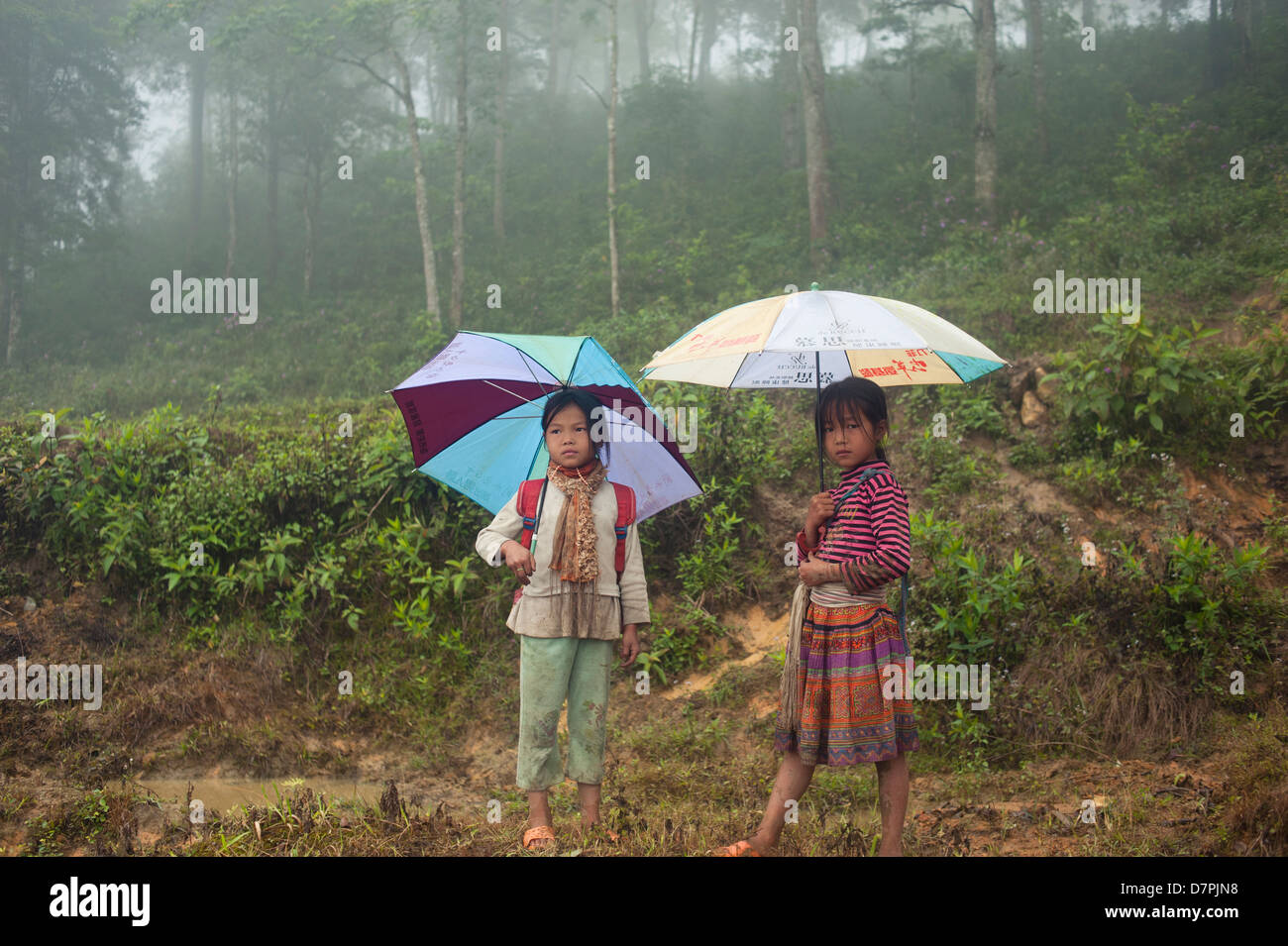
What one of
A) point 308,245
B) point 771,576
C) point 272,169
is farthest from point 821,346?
point 272,169

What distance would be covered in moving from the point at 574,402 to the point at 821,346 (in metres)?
1.16

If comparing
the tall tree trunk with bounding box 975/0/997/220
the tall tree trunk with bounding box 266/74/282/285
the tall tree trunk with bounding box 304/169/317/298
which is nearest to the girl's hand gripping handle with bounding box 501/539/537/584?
the tall tree trunk with bounding box 975/0/997/220

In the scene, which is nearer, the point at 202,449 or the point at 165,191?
the point at 202,449

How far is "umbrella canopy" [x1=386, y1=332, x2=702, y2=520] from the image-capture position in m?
3.72

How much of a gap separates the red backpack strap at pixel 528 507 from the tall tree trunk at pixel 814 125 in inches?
478

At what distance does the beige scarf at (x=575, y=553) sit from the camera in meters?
3.68

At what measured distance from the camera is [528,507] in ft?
12.4

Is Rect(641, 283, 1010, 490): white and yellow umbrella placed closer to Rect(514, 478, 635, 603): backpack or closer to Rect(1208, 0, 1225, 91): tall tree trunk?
Rect(514, 478, 635, 603): backpack

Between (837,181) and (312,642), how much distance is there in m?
14.1

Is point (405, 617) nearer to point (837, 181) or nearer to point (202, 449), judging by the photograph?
point (202, 449)

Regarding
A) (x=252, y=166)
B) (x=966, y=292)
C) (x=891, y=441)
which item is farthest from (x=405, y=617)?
(x=252, y=166)

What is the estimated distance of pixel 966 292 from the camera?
10.7 meters

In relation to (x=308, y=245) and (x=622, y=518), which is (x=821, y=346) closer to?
(x=622, y=518)
